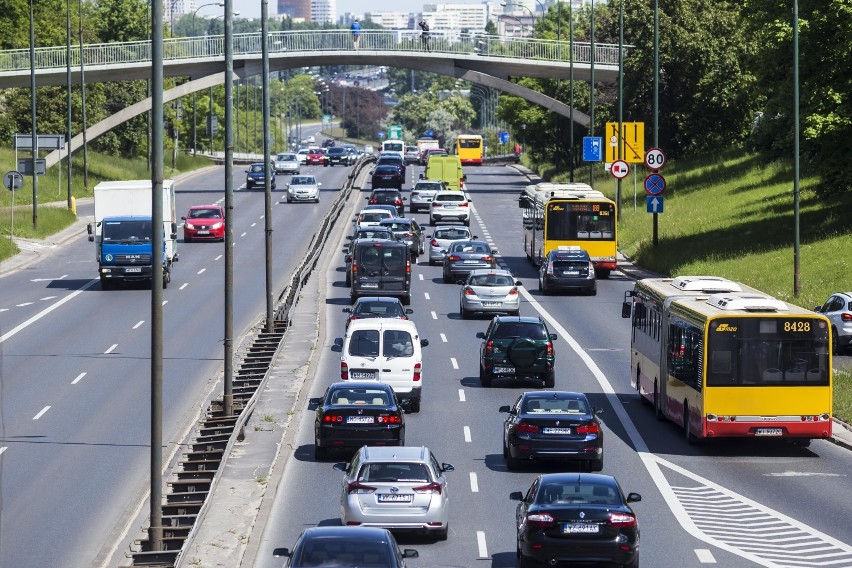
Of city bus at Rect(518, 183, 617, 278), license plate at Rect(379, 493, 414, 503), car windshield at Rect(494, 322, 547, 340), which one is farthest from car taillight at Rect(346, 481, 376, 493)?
city bus at Rect(518, 183, 617, 278)

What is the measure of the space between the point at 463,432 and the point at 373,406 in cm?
401

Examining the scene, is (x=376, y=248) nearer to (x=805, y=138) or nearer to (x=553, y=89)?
(x=805, y=138)

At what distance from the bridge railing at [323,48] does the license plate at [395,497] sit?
3079 inches

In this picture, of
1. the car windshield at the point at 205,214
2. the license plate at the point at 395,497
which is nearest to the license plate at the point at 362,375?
the license plate at the point at 395,497

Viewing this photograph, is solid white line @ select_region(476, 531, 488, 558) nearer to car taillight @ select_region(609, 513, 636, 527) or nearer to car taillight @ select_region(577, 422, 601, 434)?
car taillight @ select_region(609, 513, 636, 527)

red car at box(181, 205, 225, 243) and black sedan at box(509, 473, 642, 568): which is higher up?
red car at box(181, 205, 225, 243)

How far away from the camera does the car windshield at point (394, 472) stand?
23000mm

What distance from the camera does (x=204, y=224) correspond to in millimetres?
76500

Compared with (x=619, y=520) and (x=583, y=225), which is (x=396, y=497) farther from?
(x=583, y=225)

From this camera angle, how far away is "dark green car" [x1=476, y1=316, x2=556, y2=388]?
124ft

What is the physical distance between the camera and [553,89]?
4870 inches

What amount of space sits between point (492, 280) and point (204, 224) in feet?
93.5

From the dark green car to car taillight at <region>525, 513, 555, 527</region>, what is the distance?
56.4ft

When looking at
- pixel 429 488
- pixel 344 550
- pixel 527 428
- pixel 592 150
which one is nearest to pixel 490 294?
pixel 527 428
